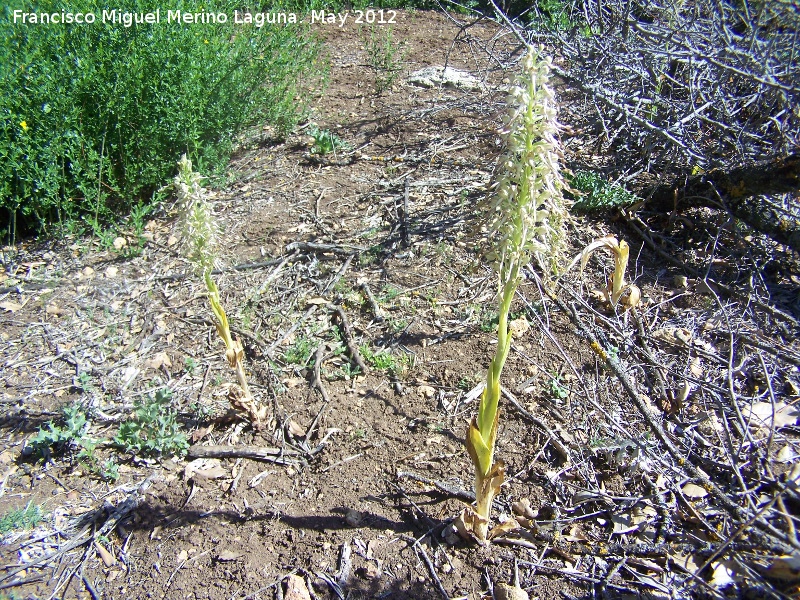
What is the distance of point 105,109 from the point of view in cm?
450

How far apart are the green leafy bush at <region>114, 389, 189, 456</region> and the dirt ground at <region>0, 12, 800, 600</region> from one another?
0.07m

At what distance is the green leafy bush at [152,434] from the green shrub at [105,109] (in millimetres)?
2005

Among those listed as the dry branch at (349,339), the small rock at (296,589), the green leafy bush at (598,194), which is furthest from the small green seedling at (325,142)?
the small rock at (296,589)

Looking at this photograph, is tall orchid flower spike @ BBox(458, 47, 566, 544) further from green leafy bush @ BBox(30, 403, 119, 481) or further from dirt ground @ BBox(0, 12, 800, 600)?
green leafy bush @ BBox(30, 403, 119, 481)

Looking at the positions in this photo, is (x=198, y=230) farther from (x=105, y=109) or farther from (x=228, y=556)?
(x=105, y=109)

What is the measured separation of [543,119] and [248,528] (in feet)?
6.81

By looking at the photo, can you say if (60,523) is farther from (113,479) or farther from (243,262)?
(243,262)

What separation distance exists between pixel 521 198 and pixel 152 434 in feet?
7.13

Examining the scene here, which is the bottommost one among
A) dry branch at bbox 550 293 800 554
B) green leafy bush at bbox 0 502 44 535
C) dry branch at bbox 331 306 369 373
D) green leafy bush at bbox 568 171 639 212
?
green leafy bush at bbox 0 502 44 535

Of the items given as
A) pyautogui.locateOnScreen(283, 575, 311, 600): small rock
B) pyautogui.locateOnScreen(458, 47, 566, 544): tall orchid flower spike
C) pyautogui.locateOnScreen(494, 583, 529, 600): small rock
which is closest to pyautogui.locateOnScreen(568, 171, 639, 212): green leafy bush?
pyautogui.locateOnScreen(458, 47, 566, 544): tall orchid flower spike

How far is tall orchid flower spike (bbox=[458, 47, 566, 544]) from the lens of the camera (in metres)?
1.86

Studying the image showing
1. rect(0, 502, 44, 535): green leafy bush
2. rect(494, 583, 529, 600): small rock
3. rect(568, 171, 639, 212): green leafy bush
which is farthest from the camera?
rect(568, 171, 639, 212): green leafy bush

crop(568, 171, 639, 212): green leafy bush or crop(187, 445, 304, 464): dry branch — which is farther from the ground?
crop(568, 171, 639, 212): green leafy bush

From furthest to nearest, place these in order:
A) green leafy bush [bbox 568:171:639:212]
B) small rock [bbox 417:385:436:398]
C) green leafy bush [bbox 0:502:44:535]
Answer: green leafy bush [bbox 568:171:639:212]
small rock [bbox 417:385:436:398]
green leafy bush [bbox 0:502:44:535]
